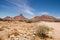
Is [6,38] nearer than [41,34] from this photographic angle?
Yes

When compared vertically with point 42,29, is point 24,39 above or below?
below

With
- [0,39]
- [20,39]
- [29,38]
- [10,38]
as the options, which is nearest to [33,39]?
[29,38]

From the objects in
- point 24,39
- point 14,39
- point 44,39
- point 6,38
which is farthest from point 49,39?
point 6,38

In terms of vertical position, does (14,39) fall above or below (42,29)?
below

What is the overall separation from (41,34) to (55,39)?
162 centimetres

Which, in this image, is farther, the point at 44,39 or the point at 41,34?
the point at 41,34

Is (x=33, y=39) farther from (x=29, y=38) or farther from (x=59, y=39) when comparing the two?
(x=59, y=39)

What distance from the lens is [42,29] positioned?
10562 millimetres

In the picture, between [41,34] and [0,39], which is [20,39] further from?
[41,34]

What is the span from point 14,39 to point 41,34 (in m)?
3.08

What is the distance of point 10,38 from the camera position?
871 cm

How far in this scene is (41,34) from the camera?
1021 centimetres

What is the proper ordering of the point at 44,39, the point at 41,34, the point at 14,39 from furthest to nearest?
the point at 41,34 < the point at 44,39 < the point at 14,39

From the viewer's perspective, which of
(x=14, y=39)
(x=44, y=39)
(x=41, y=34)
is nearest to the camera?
(x=14, y=39)
